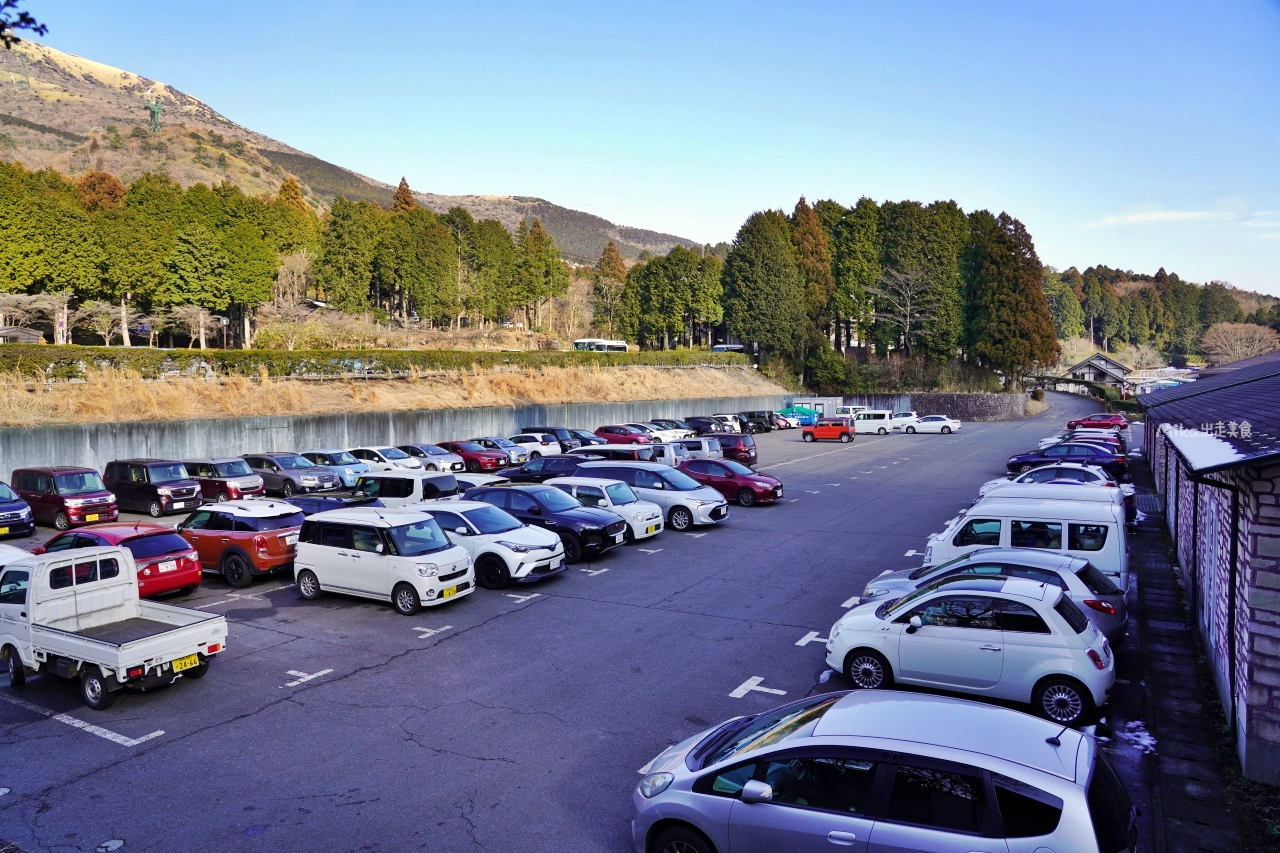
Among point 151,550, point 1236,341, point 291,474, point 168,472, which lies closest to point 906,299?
point 1236,341

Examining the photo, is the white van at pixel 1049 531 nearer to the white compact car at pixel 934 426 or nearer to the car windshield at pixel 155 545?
the car windshield at pixel 155 545

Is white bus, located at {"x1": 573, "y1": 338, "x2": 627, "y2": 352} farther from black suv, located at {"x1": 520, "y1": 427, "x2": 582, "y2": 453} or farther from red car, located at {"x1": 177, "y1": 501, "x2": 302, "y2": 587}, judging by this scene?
red car, located at {"x1": 177, "y1": 501, "x2": 302, "y2": 587}

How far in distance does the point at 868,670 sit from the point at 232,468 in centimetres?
2153

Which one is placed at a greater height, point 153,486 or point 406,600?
point 153,486

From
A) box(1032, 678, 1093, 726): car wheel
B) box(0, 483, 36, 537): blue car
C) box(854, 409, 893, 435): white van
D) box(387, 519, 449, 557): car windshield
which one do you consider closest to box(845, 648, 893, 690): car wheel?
box(1032, 678, 1093, 726): car wheel

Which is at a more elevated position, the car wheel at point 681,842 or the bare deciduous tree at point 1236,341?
the bare deciduous tree at point 1236,341

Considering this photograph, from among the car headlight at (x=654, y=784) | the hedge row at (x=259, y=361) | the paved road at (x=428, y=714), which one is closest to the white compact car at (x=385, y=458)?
the paved road at (x=428, y=714)

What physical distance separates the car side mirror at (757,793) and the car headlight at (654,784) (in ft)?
2.19

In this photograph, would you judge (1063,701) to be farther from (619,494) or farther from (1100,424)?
(1100,424)

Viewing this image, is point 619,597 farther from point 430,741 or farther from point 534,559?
point 430,741

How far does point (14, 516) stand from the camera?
19.0 meters

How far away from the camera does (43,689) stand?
9.89m

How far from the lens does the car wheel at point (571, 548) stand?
16.3 meters

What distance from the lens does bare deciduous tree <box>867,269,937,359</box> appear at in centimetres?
7281
